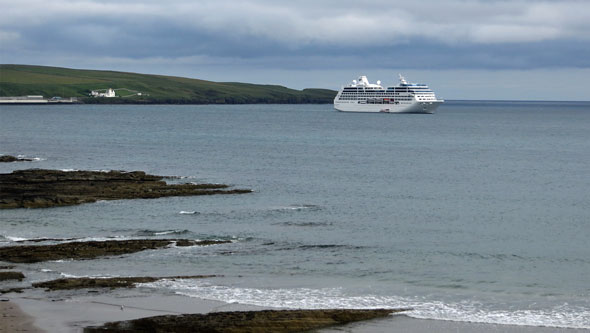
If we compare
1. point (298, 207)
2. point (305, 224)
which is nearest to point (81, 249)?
point (305, 224)

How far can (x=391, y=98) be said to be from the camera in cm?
17725

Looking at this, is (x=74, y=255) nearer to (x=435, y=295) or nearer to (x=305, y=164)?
(x=435, y=295)

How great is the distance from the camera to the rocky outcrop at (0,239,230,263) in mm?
26312

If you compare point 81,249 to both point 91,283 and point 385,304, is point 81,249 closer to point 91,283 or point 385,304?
point 91,283

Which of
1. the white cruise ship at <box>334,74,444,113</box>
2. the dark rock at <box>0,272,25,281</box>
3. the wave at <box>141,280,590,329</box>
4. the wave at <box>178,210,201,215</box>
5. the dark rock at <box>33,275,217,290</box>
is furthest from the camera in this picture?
the white cruise ship at <box>334,74,444,113</box>

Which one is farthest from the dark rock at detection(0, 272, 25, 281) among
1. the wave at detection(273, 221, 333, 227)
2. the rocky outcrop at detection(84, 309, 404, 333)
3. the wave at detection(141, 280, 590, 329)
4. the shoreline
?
the wave at detection(273, 221, 333, 227)

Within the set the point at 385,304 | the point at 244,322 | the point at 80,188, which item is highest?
the point at 80,188

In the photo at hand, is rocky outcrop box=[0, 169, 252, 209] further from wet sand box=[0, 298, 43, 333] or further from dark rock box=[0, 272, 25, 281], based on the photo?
wet sand box=[0, 298, 43, 333]

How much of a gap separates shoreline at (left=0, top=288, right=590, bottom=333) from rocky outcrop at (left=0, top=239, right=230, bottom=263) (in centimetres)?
459

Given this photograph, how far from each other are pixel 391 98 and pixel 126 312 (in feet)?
526

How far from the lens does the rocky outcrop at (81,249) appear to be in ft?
86.3

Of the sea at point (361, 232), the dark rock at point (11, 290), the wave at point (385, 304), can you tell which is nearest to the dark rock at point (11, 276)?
the sea at point (361, 232)

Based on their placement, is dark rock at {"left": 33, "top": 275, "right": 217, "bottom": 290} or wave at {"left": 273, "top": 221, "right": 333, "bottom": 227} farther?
wave at {"left": 273, "top": 221, "right": 333, "bottom": 227}

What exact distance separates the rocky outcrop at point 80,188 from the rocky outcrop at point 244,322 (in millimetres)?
20137
